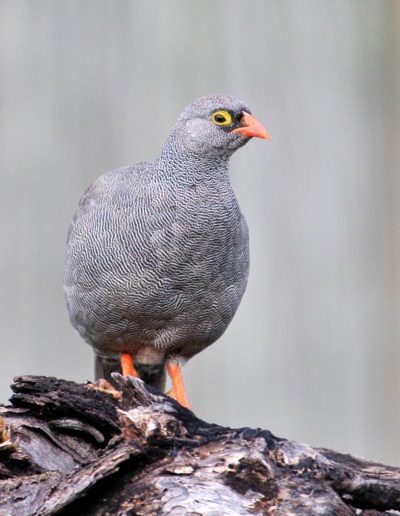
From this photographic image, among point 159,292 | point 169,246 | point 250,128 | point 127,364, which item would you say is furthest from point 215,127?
point 127,364

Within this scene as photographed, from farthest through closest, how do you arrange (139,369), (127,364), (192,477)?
(139,369) < (127,364) < (192,477)

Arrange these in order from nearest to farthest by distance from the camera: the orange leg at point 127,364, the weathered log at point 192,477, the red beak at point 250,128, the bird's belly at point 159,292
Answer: the weathered log at point 192,477, the bird's belly at point 159,292, the red beak at point 250,128, the orange leg at point 127,364

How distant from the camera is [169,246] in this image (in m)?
5.37

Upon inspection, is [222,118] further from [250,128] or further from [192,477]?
[192,477]

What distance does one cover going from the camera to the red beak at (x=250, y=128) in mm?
5484

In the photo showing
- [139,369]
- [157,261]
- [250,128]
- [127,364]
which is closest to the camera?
[157,261]

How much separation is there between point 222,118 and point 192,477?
2700 mm

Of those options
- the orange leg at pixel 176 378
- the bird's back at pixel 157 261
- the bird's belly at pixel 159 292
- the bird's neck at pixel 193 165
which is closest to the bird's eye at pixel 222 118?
the bird's neck at pixel 193 165

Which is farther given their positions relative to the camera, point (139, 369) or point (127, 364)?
point (139, 369)

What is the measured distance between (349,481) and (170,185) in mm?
2507

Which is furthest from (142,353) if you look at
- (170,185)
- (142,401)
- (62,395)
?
(142,401)

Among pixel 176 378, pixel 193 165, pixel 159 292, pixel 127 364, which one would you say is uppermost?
pixel 193 165

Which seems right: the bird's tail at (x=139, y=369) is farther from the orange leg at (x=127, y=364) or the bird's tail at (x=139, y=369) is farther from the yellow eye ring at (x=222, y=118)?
the yellow eye ring at (x=222, y=118)

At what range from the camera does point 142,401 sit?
150 inches
